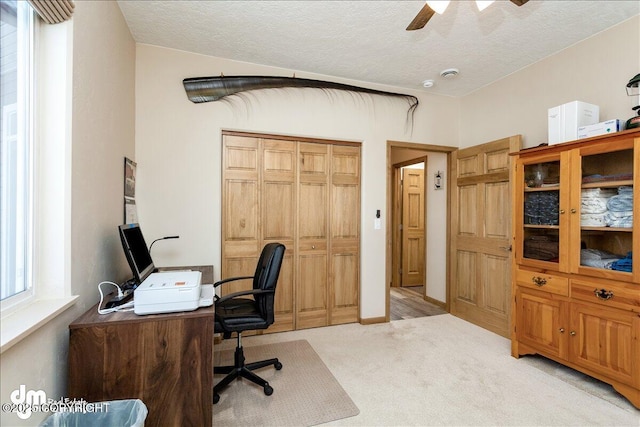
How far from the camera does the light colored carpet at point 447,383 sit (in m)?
1.91

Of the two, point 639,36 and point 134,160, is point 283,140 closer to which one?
point 134,160

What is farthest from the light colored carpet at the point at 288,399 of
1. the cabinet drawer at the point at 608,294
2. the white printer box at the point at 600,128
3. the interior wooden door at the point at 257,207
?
the white printer box at the point at 600,128

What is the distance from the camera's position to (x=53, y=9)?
1.34 m

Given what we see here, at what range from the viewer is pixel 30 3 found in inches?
49.9

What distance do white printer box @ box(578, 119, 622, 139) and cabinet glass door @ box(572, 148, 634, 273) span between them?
17 centimetres

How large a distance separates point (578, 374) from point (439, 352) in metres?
1.06

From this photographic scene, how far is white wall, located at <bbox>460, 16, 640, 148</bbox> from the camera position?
2416mm

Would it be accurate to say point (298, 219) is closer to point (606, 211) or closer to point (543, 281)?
point (543, 281)

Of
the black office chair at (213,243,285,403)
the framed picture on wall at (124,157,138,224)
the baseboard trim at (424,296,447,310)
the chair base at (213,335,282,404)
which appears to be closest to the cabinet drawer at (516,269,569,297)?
the baseboard trim at (424,296,447,310)

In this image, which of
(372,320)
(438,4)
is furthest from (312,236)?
(438,4)

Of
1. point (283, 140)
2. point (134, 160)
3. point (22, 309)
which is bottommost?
point (22, 309)

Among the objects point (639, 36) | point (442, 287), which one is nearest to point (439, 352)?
point (442, 287)

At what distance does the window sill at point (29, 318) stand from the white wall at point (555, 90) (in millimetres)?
3989

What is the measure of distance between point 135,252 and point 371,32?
8.38ft
